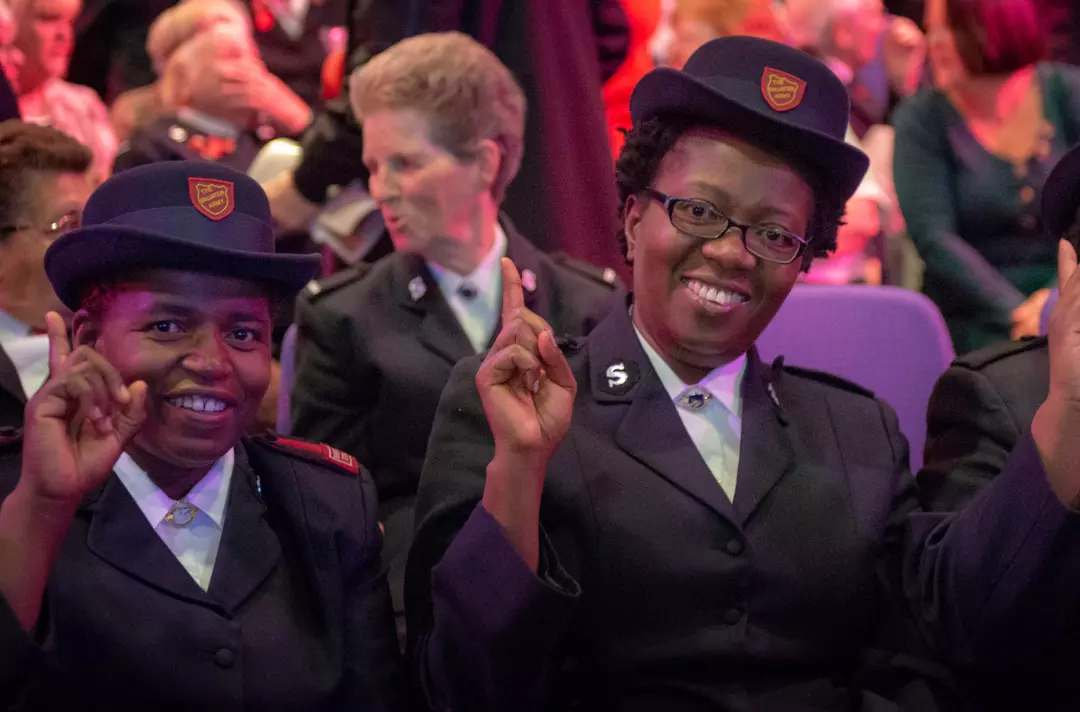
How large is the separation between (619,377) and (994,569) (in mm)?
615

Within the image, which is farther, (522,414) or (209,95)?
(209,95)

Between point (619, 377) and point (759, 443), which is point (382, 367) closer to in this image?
point (619, 377)

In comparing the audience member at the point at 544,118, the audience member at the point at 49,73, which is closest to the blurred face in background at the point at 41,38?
the audience member at the point at 49,73

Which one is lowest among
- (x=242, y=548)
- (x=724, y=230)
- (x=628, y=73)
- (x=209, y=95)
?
(x=209, y=95)

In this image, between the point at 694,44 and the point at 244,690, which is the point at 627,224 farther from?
the point at 694,44

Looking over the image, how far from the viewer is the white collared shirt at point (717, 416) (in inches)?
79.5

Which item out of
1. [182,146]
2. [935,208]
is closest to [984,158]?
[935,208]

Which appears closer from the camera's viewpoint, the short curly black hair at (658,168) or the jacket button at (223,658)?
the jacket button at (223,658)

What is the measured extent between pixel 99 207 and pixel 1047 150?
2.80m

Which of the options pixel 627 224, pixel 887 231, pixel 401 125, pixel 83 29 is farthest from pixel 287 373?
pixel 83 29

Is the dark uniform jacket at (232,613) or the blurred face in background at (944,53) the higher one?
the blurred face in background at (944,53)

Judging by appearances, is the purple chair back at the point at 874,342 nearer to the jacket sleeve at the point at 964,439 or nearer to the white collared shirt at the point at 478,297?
the jacket sleeve at the point at 964,439

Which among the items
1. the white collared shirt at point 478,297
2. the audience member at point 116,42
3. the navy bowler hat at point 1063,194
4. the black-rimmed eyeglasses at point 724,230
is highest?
the navy bowler hat at point 1063,194

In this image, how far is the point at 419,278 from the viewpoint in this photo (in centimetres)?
290
